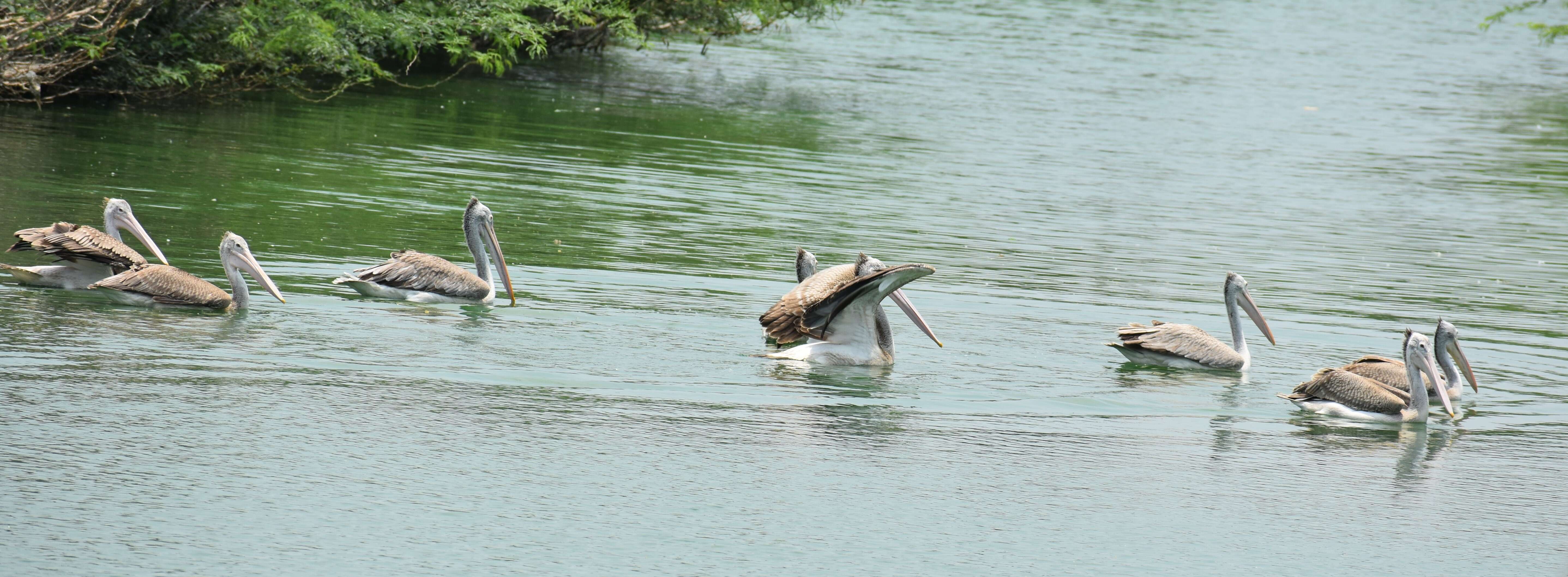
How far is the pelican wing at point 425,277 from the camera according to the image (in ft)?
32.9

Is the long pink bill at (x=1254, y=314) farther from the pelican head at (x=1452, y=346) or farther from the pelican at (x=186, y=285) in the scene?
the pelican at (x=186, y=285)

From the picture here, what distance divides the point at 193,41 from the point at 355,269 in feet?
34.6

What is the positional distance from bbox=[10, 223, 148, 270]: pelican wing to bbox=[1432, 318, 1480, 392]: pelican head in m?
6.95

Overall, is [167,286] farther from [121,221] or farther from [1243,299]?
[1243,299]

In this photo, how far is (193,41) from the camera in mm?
19781

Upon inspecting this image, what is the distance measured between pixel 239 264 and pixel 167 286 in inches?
15.4

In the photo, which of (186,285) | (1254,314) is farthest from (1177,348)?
(186,285)

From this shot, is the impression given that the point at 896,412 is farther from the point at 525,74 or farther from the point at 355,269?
Answer: the point at 525,74

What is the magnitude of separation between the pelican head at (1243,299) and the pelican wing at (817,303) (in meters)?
2.26

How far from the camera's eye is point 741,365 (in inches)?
352

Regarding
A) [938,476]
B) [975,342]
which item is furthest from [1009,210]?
[938,476]

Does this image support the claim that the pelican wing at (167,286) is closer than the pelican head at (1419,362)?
No

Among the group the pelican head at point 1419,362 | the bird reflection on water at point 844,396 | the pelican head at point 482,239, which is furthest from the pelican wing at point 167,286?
the pelican head at point 1419,362

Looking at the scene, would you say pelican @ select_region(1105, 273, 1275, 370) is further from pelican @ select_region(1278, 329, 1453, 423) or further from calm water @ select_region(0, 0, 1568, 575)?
pelican @ select_region(1278, 329, 1453, 423)
